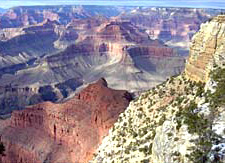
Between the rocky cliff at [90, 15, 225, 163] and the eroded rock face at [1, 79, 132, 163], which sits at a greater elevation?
the rocky cliff at [90, 15, 225, 163]

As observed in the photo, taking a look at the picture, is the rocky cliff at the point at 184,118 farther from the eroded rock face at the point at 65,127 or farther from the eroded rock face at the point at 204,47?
the eroded rock face at the point at 65,127

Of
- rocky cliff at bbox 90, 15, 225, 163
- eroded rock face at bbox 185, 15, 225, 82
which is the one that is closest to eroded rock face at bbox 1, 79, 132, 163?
rocky cliff at bbox 90, 15, 225, 163

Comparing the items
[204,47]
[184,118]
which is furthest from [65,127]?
[184,118]

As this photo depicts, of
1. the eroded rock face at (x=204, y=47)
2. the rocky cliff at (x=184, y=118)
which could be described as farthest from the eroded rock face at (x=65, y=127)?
the eroded rock face at (x=204, y=47)

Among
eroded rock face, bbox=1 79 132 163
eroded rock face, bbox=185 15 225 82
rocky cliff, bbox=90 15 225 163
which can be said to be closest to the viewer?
rocky cliff, bbox=90 15 225 163

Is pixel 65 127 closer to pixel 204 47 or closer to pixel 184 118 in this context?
pixel 204 47

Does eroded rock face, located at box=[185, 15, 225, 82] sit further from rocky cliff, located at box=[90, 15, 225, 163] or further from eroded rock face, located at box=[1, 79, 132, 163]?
eroded rock face, located at box=[1, 79, 132, 163]

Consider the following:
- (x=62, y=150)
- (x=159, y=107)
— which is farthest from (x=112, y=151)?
(x=62, y=150)

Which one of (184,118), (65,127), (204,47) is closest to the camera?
(184,118)

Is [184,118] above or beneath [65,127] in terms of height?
above
